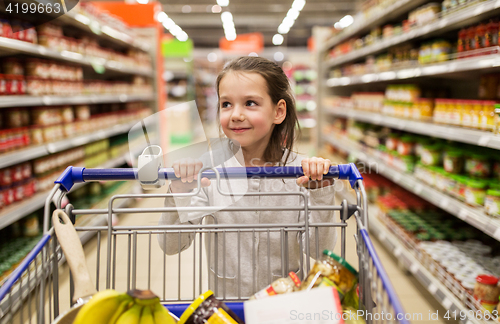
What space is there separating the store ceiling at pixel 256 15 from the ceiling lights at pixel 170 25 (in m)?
0.20

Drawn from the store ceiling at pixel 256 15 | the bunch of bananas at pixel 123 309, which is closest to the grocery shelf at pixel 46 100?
the bunch of bananas at pixel 123 309

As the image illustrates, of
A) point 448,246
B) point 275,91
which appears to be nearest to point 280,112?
point 275,91

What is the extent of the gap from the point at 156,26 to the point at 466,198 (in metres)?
5.51

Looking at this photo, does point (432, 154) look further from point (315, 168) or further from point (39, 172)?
point (39, 172)

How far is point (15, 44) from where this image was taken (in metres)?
2.34

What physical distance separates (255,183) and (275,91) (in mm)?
302

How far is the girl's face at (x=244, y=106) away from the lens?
1095 millimetres

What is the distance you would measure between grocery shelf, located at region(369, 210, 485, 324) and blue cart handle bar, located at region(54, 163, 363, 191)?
131cm

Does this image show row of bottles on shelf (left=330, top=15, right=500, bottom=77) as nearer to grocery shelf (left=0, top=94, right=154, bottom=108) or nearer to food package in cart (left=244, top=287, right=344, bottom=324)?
food package in cart (left=244, top=287, right=344, bottom=324)

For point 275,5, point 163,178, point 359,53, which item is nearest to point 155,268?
point 163,178

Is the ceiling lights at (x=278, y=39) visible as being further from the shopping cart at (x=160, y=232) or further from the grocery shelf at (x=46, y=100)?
the shopping cart at (x=160, y=232)

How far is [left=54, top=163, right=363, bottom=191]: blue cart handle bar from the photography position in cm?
100

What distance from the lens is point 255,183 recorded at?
3.96 ft

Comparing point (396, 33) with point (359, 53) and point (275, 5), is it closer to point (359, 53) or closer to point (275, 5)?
point (359, 53)
